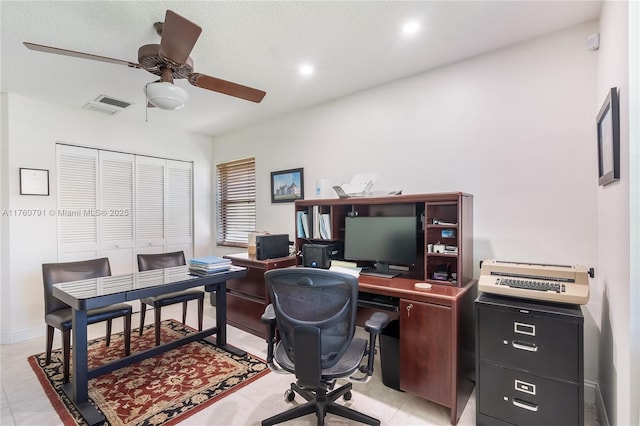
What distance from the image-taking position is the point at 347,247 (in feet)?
9.10

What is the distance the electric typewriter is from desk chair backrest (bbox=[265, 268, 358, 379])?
0.93 meters

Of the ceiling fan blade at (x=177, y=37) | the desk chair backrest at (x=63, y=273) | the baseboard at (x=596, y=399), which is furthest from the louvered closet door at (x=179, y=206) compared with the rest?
the baseboard at (x=596, y=399)

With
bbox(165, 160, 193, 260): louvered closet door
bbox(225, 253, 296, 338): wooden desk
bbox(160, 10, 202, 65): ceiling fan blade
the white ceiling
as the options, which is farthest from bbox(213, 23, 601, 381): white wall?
bbox(165, 160, 193, 260): louvered closet door

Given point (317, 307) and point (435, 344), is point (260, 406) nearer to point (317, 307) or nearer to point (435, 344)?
point (317, 307)

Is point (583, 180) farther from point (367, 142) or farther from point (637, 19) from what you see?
point (367, 142)

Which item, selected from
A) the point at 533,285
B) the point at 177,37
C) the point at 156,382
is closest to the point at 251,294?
the point at 156,382

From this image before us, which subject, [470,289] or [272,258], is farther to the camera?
[272,258]

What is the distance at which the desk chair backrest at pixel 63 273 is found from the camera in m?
2.51

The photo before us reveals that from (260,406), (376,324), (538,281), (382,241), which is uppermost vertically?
(382,241)

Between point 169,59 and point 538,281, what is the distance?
2.71 metres

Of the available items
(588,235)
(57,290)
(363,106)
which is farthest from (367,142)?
(57,290)

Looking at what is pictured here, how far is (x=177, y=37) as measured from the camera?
5.61ft

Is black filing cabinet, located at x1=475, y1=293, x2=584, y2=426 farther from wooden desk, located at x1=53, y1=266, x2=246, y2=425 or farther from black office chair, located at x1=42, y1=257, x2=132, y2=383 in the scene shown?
black office chair, located at x1=42, y1=257, x2=132, y2=383

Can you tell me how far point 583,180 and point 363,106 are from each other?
197 centimetres
